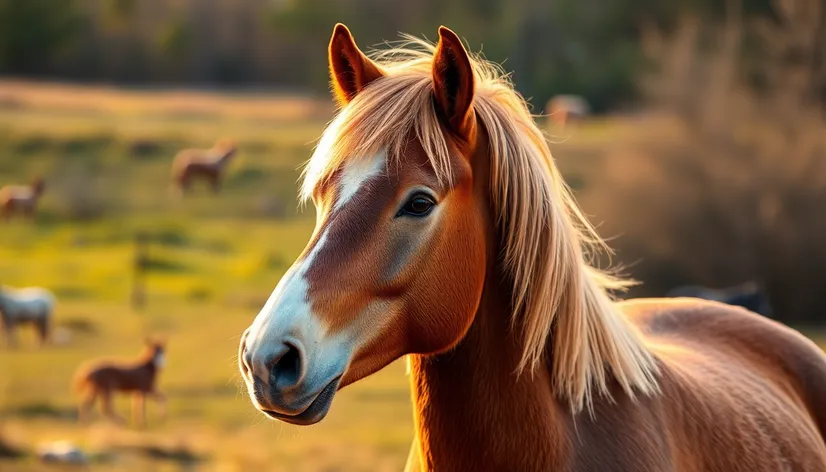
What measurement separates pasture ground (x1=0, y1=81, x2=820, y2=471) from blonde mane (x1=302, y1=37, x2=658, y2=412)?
10.1 m

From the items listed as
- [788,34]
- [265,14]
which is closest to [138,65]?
[265,14]

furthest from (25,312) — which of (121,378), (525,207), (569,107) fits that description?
(525,207)

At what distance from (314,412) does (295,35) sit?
3038cm

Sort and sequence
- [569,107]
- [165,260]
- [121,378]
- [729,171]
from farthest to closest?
1. [569,107]
2. [165,260]
3. [729,171]
4. [121,378]

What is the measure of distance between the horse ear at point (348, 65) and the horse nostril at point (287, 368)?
0.82 meters

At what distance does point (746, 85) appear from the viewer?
23.8 metres

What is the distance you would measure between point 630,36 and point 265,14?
11485 mm

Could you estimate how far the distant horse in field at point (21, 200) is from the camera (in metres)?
20.8

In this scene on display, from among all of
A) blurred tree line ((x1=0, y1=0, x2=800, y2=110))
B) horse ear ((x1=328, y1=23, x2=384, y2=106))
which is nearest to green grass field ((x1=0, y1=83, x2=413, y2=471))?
blurred tree line ((x1=0, y1=0, x2=800, y2=110))

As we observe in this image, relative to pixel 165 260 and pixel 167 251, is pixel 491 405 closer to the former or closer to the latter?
pixel 165 260

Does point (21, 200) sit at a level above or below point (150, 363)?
above

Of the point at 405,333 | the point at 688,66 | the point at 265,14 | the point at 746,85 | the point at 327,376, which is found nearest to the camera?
the point at 327,376

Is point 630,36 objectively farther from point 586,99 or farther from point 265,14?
point 265,14

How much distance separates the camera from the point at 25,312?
695 inches
